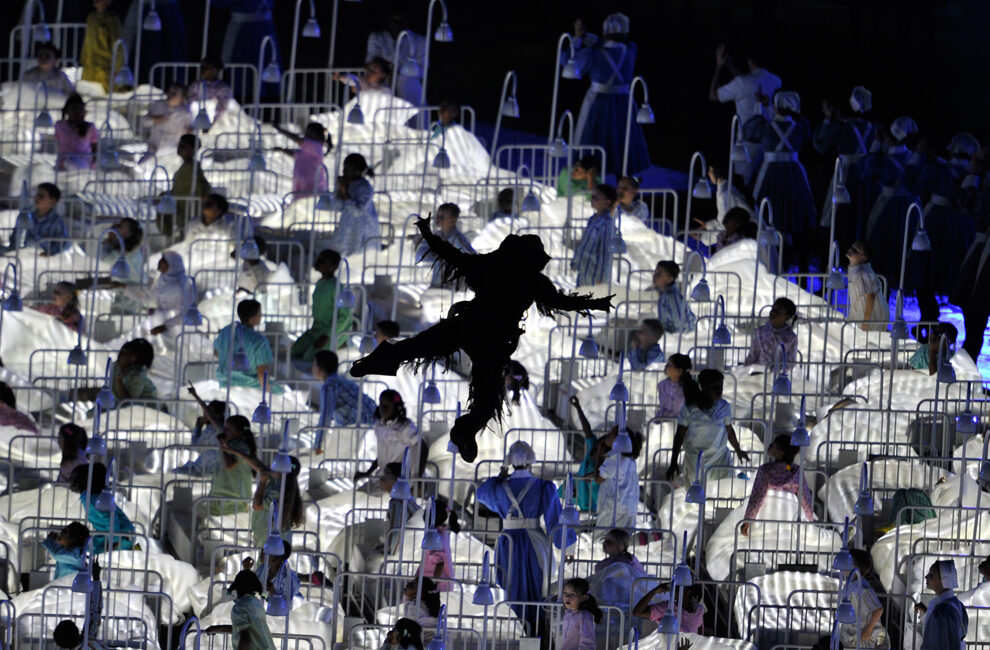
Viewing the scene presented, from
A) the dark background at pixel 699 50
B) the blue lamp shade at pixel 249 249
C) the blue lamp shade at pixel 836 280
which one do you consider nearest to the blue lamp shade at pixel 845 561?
the blue lamp shade at pixel 836 280

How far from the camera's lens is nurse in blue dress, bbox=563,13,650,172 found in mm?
19828

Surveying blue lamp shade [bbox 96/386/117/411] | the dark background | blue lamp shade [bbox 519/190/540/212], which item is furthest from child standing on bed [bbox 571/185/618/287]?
the dark background

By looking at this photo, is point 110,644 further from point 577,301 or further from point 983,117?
point 983,117

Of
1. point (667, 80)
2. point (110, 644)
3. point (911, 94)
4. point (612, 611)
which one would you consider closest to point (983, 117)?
point (911, 94)

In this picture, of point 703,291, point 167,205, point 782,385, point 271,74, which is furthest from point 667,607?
point 271,74

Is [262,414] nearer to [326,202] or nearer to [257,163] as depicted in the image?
[326,202]

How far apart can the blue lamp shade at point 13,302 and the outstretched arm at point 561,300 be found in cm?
807

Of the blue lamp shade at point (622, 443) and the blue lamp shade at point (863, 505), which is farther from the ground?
the blue lamp shade at point (622, 443)

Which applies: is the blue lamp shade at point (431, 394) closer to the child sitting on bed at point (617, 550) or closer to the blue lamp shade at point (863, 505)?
the child sitting on bed at point (617, 550)

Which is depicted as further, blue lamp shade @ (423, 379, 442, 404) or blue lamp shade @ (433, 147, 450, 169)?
blue lamp shade @ (433, 147, 450, 169)

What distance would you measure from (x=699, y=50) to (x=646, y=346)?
8.83 meters

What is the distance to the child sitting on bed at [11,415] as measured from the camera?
49.4 ft

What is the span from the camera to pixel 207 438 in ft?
48.2

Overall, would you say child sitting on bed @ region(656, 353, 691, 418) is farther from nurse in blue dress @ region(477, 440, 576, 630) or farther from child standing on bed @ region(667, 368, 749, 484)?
nurse in blue dress @ region(477, 440, 576, 630)
